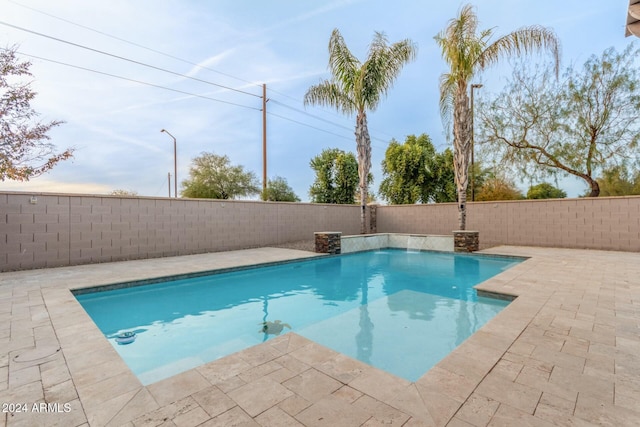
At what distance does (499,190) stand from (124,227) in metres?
18.2

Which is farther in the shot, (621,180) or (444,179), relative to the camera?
(444,179)

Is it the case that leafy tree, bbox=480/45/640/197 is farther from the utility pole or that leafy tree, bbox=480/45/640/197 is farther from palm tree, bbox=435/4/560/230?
the utility pole

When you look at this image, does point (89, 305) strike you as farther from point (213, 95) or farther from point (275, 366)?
point (213, 95)

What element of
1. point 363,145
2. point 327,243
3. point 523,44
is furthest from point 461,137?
point 327,243

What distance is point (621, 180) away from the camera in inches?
498

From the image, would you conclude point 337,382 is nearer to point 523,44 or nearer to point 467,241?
point 467,241

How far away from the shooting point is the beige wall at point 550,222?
9.39 meters

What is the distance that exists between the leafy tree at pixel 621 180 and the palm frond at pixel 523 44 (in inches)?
267

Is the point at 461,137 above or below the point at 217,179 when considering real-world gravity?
above

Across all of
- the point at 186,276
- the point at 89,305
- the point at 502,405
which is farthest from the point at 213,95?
the point at 502,405

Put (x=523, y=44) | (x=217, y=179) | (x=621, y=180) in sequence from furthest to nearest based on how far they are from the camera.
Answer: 1. (x=217, y=179)
2. (x=621, y=180)
3. (x=523, y=44)

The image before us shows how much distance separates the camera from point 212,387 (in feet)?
6.96

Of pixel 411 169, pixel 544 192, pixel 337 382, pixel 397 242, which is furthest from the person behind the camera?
pixel 411 169

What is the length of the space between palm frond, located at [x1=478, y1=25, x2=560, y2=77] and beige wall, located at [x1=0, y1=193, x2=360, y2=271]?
8.96m
